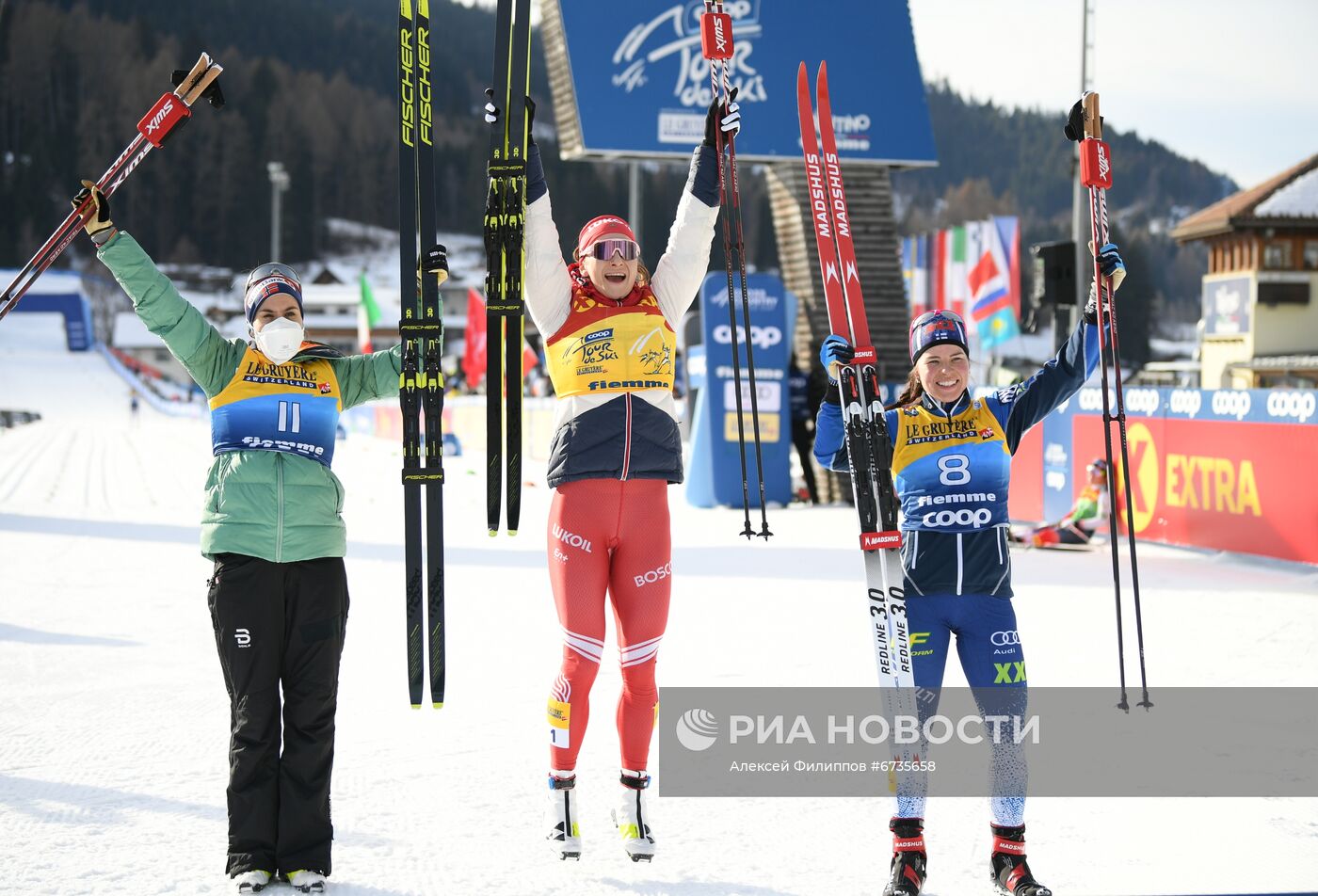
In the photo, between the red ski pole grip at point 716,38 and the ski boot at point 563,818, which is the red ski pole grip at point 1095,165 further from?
the ski boot at point 563,818

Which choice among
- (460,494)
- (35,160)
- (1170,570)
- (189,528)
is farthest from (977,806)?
(35,160)

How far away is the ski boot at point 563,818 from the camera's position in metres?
3.23

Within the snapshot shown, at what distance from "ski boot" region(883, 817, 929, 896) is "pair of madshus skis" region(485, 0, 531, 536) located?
4.49ft

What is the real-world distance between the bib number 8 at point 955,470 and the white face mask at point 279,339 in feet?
5.53

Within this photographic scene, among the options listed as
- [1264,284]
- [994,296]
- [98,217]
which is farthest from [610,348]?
[1264,284]

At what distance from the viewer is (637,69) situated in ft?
43.3

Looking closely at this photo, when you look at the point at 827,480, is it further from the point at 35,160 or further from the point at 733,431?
the point at 35,160

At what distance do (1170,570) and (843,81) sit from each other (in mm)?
7192

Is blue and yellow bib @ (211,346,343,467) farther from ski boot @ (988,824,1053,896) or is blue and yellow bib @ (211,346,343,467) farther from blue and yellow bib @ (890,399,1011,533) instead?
ski boot @ (988,824,1053,896)

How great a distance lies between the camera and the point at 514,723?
4.61 meters

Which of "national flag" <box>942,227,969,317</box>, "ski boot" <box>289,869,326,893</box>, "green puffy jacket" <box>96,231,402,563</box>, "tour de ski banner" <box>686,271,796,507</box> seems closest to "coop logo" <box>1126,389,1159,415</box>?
"tour de ski banner" <box>686,271,796,507</box>

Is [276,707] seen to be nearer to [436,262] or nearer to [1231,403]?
[436,262]

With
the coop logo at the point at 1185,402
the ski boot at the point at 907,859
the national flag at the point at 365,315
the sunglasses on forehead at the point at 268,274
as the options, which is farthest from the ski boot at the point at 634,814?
the national flag at the point at 365,315

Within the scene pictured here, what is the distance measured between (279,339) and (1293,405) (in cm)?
770
